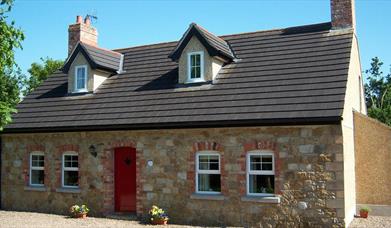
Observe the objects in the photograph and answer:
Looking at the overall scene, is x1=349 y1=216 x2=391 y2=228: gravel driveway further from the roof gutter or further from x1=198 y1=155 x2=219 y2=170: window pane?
x1=198 y1=155 x2=219 y2=170: window pane

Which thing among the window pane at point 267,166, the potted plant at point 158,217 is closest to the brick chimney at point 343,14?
the window pane at point 267,166

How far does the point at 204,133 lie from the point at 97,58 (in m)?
7.12

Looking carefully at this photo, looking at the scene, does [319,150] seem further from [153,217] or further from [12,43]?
[12,43]

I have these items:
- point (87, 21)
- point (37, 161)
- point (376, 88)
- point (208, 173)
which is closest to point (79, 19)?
point (87, 21)

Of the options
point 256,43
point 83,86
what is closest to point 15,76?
point 83,86

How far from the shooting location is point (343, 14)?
15.6m

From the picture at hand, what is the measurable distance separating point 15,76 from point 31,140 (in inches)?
507

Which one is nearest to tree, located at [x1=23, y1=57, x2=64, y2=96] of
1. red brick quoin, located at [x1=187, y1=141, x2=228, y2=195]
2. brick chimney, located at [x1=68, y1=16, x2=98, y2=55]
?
brick chimney, located at [x1=68, y1=16, x2=98, y2=55]

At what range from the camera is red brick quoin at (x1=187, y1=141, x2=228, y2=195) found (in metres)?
13.1

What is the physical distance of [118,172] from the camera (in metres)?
15.4

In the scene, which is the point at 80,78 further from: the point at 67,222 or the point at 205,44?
the point at 67,222

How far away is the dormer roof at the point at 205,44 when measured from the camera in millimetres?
15258

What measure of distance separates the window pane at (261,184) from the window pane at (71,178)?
708 centimetres

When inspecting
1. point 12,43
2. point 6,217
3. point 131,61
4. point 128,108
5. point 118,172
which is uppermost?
point 131,61
